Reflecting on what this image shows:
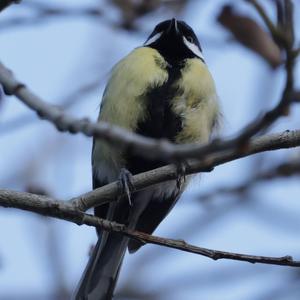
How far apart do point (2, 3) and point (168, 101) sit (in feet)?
4.10

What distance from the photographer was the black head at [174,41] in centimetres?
347

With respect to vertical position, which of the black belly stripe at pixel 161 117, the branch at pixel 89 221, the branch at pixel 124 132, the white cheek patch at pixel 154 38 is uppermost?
the white cheek patch at pixel 154 38

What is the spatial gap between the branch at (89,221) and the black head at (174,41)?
51.7 inches

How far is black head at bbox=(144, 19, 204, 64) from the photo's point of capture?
136 inches

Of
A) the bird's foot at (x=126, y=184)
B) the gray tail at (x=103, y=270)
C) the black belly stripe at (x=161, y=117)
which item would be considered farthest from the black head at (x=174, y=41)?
the gray tail at (x=103, y=270)

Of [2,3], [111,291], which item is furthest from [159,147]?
[111,291]

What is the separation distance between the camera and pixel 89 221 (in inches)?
91.1

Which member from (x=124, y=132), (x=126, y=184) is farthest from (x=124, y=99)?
(x=124, y=132)

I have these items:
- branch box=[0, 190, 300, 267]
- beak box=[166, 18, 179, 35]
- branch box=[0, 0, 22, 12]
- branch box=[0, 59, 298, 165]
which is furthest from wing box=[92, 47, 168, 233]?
branch box=[0, 59, 298, 165]

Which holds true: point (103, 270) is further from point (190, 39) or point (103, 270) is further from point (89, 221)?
point (190, 39)

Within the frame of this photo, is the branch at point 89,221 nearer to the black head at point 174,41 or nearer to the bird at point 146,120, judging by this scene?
the bird at point 146,120

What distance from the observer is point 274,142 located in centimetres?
224

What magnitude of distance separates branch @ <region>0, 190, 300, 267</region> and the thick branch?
6 cm

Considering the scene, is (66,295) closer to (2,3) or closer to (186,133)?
(186,133)
